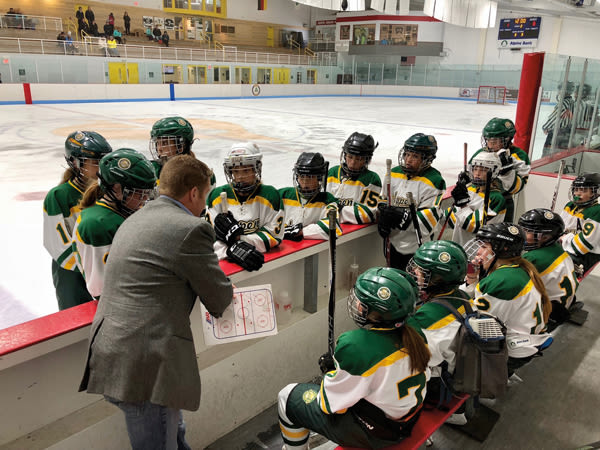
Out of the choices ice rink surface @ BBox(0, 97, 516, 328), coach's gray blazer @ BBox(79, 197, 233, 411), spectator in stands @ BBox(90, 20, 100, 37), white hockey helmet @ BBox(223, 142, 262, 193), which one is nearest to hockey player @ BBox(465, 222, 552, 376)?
white hockey helmet @ BBox(223, 142, 262, 193)

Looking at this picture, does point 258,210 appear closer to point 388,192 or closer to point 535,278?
point 388,192

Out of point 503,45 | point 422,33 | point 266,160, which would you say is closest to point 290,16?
point 422,33

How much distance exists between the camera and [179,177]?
1.52 m

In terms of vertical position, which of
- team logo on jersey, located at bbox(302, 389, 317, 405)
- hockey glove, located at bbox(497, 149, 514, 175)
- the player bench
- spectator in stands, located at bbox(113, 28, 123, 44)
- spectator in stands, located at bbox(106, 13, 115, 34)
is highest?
spectator in stands, located at bbox(106, 13, 115, 34)

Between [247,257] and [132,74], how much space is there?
1924 cm

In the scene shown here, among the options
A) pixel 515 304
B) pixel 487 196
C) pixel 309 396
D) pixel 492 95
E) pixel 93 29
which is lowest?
Result: pixel 309 396

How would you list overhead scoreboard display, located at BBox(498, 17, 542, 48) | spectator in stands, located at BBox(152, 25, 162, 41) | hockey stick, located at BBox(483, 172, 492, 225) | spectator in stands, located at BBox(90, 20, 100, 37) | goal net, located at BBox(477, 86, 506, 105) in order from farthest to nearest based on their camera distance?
1. overhead scoreboard display, located at BBox(498, 17, 542, 48)
2. spectator in stands, located at BBox(152, 25, 162, 41)
3. goal net, located at BBox(477, 86, 506, 105)
4. spectator in stands, located at BBox(90, 20, 100, 37)
5. hockey stick, located at BBox(483, 172, 492, 225)

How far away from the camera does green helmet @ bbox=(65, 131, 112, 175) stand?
238 centimetres

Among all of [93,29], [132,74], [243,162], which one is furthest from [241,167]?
[93,29]

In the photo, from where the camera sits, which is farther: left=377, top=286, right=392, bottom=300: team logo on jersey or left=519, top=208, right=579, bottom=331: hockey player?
left=519, top=208, right=579, bottom=331: hockey player

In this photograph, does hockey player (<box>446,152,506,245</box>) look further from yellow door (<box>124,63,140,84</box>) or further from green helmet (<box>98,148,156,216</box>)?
yellow door (<box>124,63,140,84</box>)

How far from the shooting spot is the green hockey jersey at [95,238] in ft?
5.89

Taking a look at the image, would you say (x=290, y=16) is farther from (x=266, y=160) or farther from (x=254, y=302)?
(x=254, y=302)

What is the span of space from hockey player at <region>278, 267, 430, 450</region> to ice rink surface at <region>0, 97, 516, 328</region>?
2441 mm
